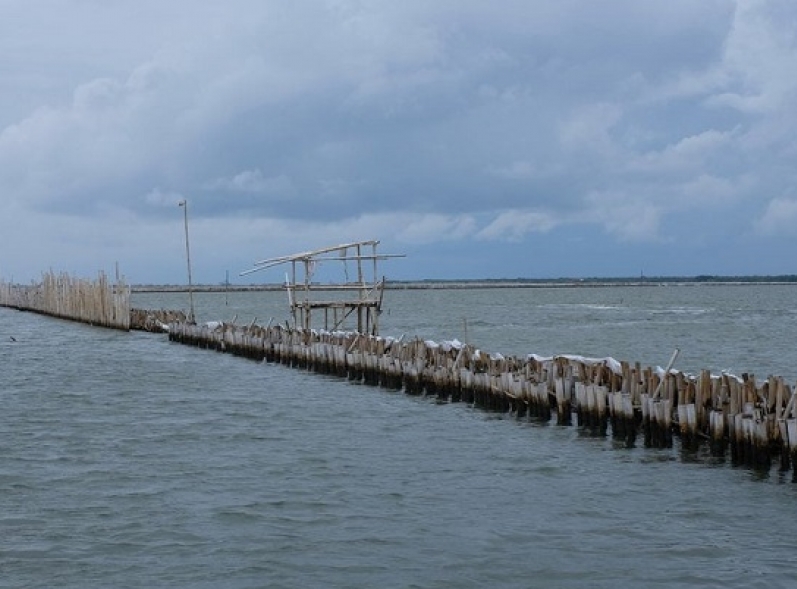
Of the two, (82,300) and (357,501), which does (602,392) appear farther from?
(82,300)

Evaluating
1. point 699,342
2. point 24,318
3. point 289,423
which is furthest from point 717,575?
point 24,318

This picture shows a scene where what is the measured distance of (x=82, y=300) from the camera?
54.8m

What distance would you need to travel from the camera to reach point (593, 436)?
16875mm

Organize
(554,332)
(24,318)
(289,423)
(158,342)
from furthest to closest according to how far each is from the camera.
A: 1. (24,318)
2. (554,332)
3. (158,342)
4. (289,423)

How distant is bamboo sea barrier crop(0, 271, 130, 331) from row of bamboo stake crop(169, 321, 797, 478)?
22782mm

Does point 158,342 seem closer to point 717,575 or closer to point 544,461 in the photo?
point 544,461

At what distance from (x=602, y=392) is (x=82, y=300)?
42.6m

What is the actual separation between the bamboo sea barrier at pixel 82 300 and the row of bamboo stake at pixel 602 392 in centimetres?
2278

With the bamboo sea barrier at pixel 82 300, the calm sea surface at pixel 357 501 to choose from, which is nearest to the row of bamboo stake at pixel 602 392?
the calm sea surface at pixel 357 501

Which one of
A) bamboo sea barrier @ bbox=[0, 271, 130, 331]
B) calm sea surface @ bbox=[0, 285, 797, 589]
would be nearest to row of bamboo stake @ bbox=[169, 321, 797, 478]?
calm sea surface @ bbox=[0, 285, 797, 589]

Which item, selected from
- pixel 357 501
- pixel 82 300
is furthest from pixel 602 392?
pixel 82 300

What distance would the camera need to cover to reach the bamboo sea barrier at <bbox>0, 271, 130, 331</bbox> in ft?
160

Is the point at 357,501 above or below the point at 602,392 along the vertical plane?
below

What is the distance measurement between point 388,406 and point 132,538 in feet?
36.0
